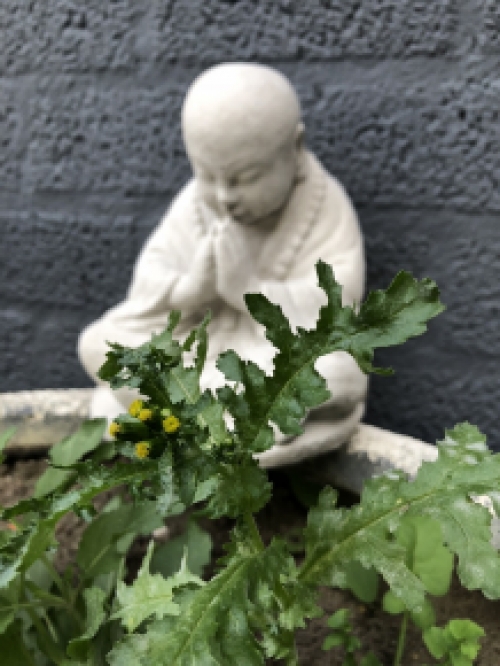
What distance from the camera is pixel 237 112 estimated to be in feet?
3.35

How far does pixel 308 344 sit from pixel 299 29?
3.14 ft

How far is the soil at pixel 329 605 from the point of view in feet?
2.82

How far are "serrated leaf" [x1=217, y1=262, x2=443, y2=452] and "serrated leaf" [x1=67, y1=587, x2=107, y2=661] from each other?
0.94 ft

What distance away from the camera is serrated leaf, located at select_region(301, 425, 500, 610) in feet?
1.87

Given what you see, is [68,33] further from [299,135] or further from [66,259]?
[299,135]

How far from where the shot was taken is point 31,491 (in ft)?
3.84

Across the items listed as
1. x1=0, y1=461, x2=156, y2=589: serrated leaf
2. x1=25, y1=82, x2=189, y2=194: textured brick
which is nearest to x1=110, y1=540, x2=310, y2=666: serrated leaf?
x1=0, y1=461, x2=156, y2=589: serrated leaf

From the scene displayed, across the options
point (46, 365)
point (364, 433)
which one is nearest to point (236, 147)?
point (364, 433)

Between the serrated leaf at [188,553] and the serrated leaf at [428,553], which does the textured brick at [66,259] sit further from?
the serrated leaf at [428,553]

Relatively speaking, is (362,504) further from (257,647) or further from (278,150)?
(278,150)

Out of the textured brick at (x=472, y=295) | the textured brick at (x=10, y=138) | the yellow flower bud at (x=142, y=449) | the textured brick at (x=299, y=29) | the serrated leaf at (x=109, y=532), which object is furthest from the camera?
the textured brick at (x=10, y=138)

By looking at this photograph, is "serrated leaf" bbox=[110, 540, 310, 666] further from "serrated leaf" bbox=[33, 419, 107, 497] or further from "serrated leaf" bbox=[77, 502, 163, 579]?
"serrated leaf" bbox=[33, 419, 107, 497]

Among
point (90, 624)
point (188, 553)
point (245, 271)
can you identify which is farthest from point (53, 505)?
point (245, 271)

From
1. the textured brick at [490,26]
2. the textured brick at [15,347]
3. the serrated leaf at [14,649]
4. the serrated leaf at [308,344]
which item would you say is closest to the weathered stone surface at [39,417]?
the serrated leaf at [14,649]
